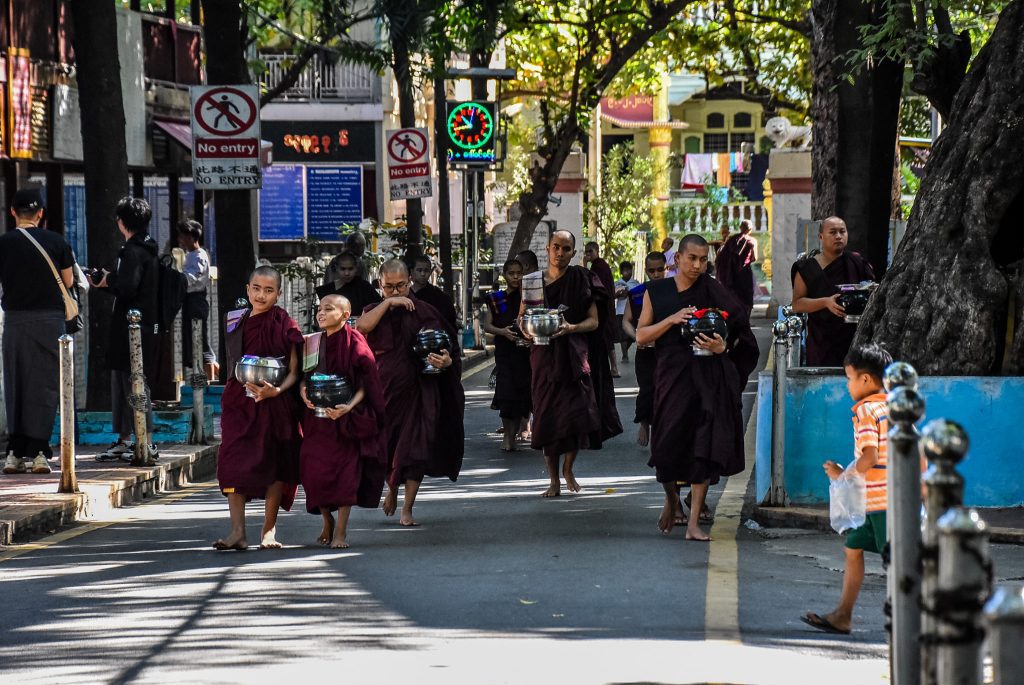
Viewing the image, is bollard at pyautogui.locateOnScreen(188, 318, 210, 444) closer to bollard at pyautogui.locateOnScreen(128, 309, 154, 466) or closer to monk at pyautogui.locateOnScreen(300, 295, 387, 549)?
bollard at pyautogui.locateOnScreen(128, 309, 154, 466)

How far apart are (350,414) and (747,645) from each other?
3981 millimetres

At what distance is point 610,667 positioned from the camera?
711 centimetres

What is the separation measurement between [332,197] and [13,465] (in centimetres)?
2908

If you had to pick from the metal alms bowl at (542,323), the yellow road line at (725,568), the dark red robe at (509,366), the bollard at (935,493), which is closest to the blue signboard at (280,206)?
the dark red robe at (509,366)

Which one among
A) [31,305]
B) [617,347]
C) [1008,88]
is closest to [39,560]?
[31,305]

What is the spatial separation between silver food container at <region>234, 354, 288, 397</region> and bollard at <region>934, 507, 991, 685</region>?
6.67 meters

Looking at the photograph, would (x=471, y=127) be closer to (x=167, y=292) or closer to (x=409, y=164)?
(x=409, y=164)

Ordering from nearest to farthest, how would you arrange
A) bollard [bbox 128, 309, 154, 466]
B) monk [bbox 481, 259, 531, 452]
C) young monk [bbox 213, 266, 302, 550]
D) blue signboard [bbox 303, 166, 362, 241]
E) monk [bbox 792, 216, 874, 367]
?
young monk [bbox 213, 266, 302, 550] → bollard [bbox 128, 309, 154, 466] → monk [bbox 792, 216, 874, 367] → monk [bbox 481, 259, 531, 452] → blue signboard [bbox 303, 166, 362, 241]

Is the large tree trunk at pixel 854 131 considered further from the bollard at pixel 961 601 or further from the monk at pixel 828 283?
the bollard at pixel 961 601

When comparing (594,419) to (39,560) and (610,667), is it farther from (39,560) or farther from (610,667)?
(610,667)

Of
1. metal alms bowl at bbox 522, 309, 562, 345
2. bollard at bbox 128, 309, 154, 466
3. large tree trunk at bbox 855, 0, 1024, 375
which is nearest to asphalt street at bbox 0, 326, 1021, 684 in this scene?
metal alms bowl at bbox 522, 309, 562, 345

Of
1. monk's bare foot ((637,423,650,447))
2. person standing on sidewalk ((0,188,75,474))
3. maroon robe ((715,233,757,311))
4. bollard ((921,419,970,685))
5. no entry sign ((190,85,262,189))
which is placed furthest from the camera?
maroon robe ((715,233,757,311))

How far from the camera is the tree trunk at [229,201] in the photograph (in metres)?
18.9

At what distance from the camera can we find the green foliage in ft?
A: 162
